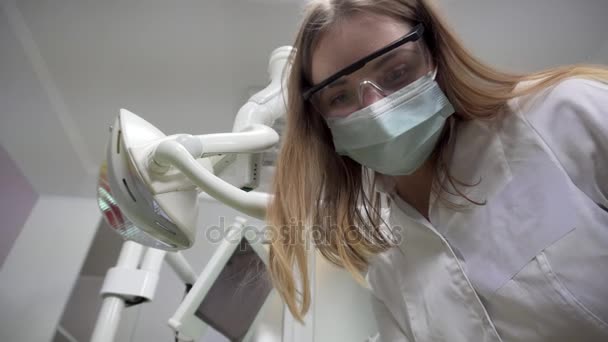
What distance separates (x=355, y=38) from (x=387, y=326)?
2.31 feet

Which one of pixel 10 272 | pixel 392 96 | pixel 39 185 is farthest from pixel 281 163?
pixel 39 185

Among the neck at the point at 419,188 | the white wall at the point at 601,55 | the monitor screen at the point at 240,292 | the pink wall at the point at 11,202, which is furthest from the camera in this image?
the pink wall at the point at 11,202

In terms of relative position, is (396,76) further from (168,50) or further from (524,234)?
(168,50)

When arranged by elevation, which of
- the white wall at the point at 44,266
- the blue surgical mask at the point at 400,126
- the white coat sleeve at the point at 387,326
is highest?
the blue surgical mask at the point at 400,126

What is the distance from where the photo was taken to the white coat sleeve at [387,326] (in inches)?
30.3

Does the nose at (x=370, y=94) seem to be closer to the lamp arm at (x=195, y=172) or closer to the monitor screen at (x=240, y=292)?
the lamp arm at (x=195, y=172)

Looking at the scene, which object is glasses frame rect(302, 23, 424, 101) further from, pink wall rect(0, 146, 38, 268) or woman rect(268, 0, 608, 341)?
pink wall rect(0, 146, 38, 268)

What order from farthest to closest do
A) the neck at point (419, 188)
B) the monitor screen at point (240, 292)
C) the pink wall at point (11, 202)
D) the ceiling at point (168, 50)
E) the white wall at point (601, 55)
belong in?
the pink wall at point (11, 202) < the white wall at point (601, 55) < the ceiling at point (168, 50) < the monitor screen at point (240, 292) < the neck at point (419, 188)

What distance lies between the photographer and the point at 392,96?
60cm

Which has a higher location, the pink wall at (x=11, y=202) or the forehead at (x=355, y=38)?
the forehead at (x=355, y=38)

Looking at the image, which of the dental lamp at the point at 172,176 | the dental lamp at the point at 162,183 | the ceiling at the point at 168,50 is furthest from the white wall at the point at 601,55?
the dental lamp at the point at 162,183

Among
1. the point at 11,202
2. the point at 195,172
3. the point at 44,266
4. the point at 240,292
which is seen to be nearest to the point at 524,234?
the point at 195,172

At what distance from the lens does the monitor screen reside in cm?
91

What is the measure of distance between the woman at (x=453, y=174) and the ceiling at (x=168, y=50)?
70cm
